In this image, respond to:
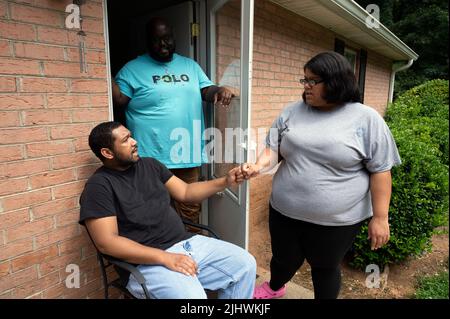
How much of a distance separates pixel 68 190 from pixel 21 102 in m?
0.59

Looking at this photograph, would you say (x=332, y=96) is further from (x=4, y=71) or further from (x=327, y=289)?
(x=4, y=71)

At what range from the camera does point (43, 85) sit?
181cm

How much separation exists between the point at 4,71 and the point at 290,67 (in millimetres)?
3521

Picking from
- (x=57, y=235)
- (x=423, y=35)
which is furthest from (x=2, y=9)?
(x=423, y=35)

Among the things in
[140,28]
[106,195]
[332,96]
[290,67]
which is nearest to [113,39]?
[140,28]

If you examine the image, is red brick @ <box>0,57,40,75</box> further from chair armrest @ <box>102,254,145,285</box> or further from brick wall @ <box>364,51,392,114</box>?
brick wall @ <box>364,51,392,114</box>

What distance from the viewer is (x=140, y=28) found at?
376 centimetres

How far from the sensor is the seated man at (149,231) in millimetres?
1706

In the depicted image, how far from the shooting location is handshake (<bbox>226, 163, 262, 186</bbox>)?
2.06 metres

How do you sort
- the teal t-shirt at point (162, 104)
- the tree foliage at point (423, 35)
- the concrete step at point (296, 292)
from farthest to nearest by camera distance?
the tree foliage at point (423, 35), the concrete step at point (296, 292), the teal t-shirt at point (162, 104)

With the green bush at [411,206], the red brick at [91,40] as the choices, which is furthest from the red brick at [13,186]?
the green bush at [411,206]

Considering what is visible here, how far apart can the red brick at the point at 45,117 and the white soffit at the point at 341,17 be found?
301cm

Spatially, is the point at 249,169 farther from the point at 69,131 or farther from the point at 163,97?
the point at 69,131

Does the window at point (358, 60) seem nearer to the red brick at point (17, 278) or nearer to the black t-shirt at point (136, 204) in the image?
the black t-shirt at point (136, 204)
